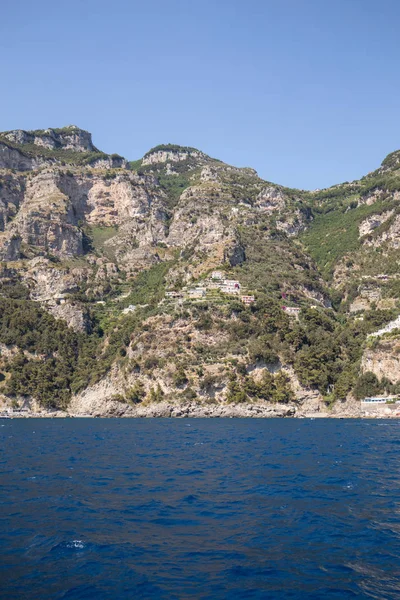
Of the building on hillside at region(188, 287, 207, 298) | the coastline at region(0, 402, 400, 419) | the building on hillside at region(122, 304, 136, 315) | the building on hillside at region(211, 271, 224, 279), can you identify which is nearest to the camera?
the coastline at region(0, 402, 400, 419)

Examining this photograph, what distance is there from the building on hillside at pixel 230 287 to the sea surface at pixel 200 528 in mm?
107779

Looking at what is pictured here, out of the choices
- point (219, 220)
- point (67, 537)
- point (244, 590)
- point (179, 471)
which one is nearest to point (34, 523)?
point (67, 537)

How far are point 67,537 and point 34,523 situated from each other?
277cm

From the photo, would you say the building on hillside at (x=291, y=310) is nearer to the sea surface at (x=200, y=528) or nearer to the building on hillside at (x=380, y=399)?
the building on hillside at (x=380, y=399)

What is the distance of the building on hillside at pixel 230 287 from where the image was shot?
15421 cm

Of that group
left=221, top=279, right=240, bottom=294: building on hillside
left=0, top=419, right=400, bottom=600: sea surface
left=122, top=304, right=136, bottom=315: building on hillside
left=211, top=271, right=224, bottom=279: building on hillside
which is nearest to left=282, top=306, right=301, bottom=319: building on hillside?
left=221, top=279, right=240, bottom=294: building on hillside

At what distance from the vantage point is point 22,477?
1449 inches

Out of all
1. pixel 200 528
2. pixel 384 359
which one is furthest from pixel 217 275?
pixel 200 528

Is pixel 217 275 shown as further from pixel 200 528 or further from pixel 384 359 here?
pixel 200 528

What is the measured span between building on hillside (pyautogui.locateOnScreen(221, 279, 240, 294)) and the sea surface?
107779mm

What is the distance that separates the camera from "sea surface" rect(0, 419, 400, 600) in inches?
698

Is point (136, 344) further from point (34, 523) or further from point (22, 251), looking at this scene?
point (34, 523)

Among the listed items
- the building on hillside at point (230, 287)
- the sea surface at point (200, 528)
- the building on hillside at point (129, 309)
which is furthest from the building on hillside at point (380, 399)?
the building on hillside at point (129, 309)

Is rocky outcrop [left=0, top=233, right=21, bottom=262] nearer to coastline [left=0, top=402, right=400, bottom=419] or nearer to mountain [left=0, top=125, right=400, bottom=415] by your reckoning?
mountain [left=0, top=125, right=400, bottom=415]
